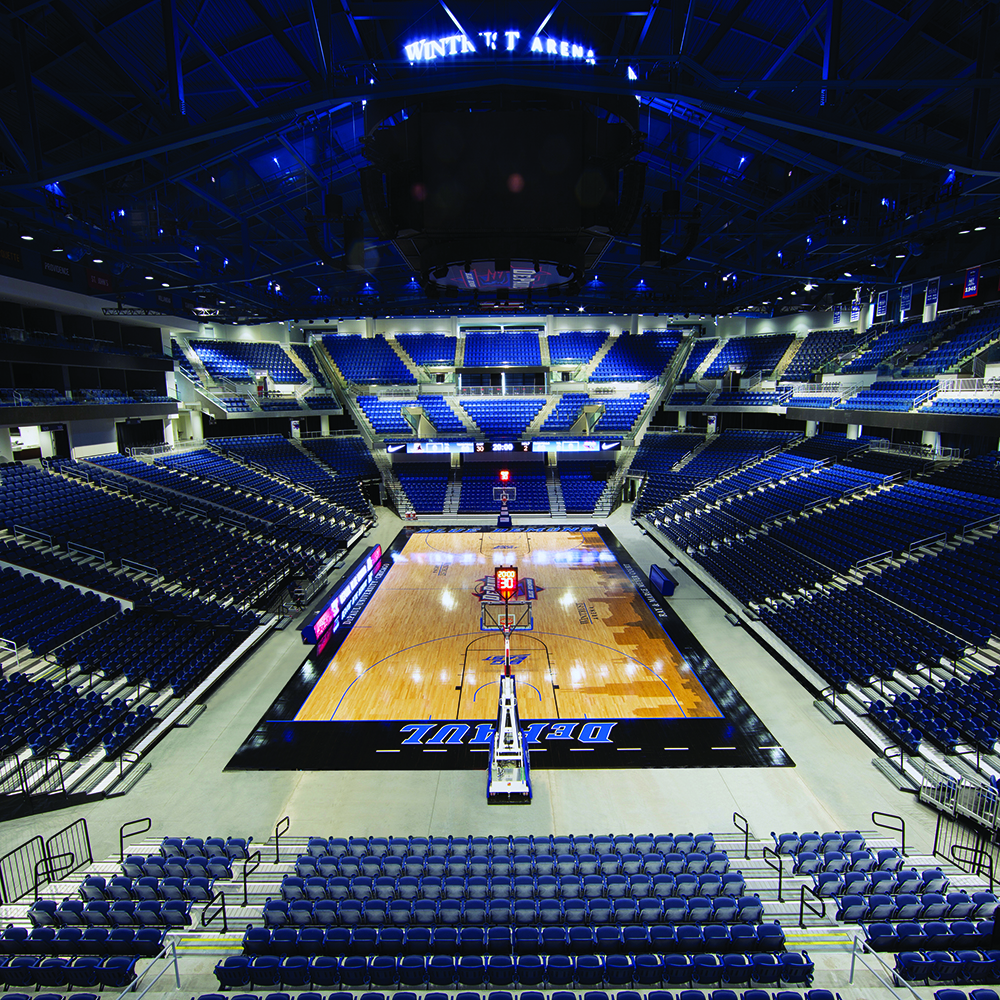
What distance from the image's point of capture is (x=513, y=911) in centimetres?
730

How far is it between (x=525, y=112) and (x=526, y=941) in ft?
29.9

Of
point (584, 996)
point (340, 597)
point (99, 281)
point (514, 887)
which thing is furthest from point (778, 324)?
point (584, 996)

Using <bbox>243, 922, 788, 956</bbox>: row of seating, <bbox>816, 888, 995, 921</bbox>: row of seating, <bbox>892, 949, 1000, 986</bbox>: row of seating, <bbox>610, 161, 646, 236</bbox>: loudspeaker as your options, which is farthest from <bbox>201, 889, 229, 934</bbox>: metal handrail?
<bbox>610, 161, 646, 236</bbox>: loudspeaker

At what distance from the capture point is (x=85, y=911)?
292 inches

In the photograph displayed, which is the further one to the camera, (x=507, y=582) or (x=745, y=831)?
(x=507, y=582)

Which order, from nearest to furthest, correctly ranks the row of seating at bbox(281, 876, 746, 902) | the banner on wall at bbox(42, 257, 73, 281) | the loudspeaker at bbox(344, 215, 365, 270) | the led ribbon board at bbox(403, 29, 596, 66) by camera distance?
1. the row of seating at bbox(281, 876, 746, 902)
2. the led ribbon board at bbox(403, 29, 596, 66)
3. the loudspeaker at bbox(344, 215, 365, 270)
4. the banner on wall at bbox(42, 257, 73, 281)

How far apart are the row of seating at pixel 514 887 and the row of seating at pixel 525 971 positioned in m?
1.36

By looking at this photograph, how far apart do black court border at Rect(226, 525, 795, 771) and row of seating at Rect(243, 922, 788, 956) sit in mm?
5247

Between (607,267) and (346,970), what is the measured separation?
25812 millimetres

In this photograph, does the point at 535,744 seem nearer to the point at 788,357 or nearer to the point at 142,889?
the point at 142,889

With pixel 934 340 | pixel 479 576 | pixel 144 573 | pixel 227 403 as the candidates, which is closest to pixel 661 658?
pixel 479 576

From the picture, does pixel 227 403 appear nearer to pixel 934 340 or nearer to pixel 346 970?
pixel 346 970

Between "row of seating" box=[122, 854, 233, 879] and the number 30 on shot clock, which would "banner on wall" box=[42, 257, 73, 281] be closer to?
the number 30 on shot clock

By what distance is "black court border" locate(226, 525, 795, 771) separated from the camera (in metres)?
12.2
